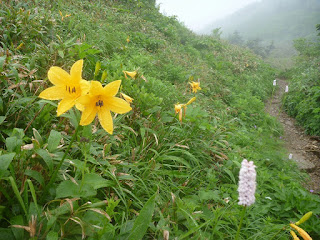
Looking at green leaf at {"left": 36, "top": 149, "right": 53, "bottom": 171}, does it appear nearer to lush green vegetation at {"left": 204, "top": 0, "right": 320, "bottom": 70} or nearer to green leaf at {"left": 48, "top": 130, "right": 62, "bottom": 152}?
green leaf at {"left": 48, "top": 130, "right": 62, "bottom": 152}

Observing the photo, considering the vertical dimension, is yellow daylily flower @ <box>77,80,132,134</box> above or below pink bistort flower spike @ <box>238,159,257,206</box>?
above

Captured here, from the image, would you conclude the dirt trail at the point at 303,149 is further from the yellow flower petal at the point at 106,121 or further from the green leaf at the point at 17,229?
the green leaf at the point at 17,229

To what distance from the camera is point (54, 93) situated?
1.04 m

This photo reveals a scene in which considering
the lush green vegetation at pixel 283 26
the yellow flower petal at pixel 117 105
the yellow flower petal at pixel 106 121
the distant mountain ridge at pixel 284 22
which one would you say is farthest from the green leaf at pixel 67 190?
the distant mountain ridge at pixel 284 22

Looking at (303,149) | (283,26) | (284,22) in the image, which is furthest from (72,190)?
(284,22)

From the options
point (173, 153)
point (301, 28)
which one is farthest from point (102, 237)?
point (301, 28)

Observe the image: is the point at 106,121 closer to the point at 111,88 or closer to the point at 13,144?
the point at 111,88

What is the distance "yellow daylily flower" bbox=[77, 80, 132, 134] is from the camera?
983mm

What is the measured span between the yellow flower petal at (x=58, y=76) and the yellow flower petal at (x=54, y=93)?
3 cm

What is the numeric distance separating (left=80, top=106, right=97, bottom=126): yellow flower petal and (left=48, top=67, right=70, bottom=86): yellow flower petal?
0.20m

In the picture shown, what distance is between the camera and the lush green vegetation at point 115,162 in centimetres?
105

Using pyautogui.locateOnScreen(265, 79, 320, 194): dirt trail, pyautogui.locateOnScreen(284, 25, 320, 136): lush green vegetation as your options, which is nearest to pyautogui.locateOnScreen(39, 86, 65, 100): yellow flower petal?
pyautogui.locateOnScreen(265, 79, 320, 194): dirt trail

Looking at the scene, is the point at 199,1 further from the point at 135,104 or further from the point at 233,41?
the point at 135,104

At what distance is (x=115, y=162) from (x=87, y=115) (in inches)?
26.9
